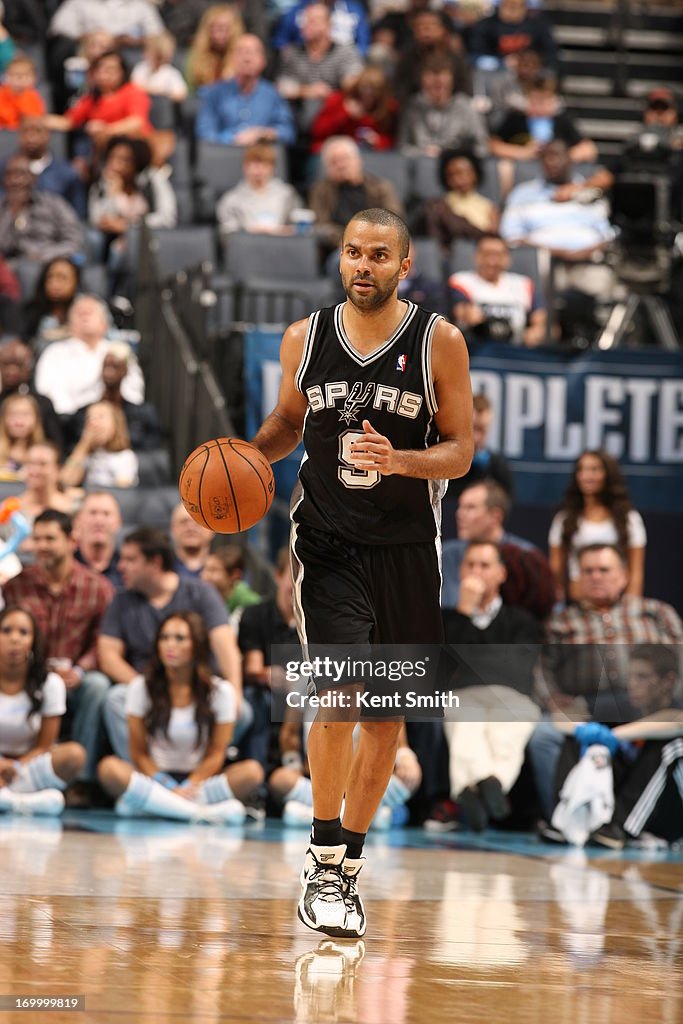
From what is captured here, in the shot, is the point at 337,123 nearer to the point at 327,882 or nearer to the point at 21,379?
the point at 21,379

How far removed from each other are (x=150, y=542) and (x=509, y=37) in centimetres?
835

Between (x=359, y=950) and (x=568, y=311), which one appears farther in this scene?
(x=568, y=311)

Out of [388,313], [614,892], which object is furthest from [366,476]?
[614,892]

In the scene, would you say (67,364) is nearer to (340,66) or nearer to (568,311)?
(568,311)

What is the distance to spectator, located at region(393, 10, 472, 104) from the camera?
13078mm

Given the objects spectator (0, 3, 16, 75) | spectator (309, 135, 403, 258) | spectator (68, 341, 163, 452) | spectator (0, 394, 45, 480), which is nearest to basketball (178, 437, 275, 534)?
spectator (0, 394, 45, 480)

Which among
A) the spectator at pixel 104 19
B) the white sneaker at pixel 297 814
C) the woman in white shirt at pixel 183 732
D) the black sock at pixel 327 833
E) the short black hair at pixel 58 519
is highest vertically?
the spectator at pixel 104 19

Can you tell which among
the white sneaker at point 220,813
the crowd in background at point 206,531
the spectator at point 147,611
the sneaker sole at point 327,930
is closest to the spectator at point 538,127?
the crowd in background at point 206,531

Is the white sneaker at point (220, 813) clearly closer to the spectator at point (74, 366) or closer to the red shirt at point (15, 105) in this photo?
the spectator at point (74, 366)

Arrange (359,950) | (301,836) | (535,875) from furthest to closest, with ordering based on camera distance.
Result: (301,836) < (535,875) < (359,950)

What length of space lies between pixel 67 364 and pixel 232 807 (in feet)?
11.4

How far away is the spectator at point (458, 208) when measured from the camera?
1160 cm

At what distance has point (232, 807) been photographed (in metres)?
7.42

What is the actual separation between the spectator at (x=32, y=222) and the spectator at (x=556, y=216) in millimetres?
3218
